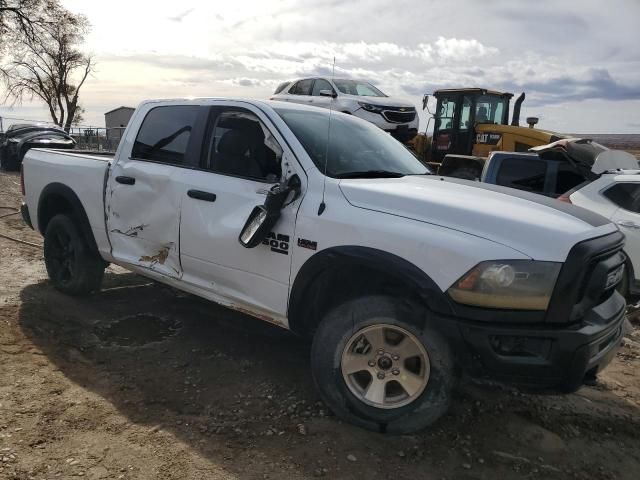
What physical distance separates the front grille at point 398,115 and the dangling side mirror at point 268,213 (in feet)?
35.3

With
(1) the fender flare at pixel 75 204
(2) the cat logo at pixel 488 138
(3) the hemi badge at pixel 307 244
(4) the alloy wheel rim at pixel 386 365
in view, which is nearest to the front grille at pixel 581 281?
(4) the alloy wheel rim at pixel 386 365

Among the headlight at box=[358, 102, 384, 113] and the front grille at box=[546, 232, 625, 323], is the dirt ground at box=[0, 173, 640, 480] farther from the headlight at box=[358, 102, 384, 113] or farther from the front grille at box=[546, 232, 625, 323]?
the headlight at box=[358, 102, 384, 113]

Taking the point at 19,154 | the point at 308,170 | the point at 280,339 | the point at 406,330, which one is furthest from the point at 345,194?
the point at 19,154

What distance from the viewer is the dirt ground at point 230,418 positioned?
281 centimetres

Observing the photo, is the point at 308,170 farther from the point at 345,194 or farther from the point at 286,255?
the point at 286,255

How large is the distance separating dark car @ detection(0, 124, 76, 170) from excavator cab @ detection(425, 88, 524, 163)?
1147cm

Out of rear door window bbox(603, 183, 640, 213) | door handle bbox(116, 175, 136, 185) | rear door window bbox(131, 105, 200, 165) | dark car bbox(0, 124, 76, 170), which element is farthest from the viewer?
dark car bbox(0, 124, 76, 170)

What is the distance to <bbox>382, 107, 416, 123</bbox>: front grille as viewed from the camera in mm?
13695

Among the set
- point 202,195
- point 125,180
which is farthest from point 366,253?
point 125,180

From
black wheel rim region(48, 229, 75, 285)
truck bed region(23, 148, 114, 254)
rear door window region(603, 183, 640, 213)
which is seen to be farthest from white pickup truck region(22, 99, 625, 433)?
rear door window region(603, 183, 640, 213)

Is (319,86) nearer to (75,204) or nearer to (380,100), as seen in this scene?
(380,100)

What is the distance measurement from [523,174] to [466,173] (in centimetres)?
335

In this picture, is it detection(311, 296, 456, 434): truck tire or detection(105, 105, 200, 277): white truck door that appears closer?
detection(311, 296, 456, 434): truck tire

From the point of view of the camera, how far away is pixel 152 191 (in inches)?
162
